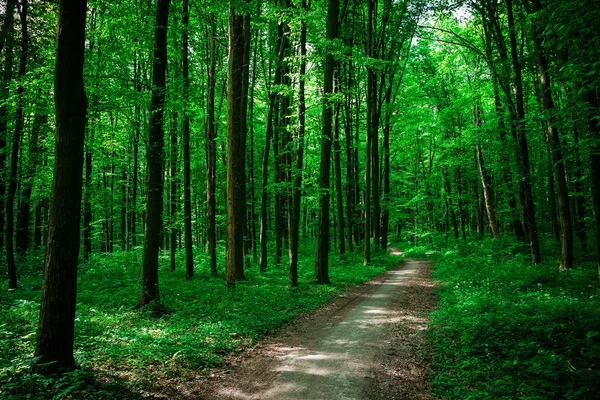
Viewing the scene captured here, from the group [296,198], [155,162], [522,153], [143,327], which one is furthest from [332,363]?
[522,153]

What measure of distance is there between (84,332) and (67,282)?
2.97m

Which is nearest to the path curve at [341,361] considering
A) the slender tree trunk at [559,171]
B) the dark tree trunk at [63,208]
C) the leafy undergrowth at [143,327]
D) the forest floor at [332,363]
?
the forest floor at [332,363]

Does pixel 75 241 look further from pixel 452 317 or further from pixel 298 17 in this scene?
pixel 298 17

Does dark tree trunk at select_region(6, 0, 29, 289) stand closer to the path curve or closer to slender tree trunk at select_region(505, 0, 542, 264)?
the path curve

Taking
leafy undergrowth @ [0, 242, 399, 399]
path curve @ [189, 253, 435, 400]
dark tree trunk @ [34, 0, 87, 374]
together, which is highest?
dark tree trunk @ [34, 0, 87, 374]

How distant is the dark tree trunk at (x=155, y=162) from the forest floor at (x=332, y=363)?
4383 mm

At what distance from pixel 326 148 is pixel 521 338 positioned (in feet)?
29.9

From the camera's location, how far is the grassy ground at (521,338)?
14.6 ft

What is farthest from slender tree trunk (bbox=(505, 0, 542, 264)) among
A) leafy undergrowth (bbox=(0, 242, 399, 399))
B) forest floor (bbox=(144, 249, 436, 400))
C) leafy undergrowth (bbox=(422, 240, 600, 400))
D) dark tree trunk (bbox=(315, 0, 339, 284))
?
forest floor (bbox=(144, 249, 436, 400))

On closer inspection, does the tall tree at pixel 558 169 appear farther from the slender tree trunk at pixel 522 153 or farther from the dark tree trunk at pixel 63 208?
the dark tree trunk at pixel 63 208

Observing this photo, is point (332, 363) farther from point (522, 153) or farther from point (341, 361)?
point (522, 153)

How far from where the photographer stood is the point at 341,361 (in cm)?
586

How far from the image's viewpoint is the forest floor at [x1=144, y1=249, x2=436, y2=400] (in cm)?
483

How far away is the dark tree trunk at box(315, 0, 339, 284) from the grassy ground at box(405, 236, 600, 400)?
15.3ft
